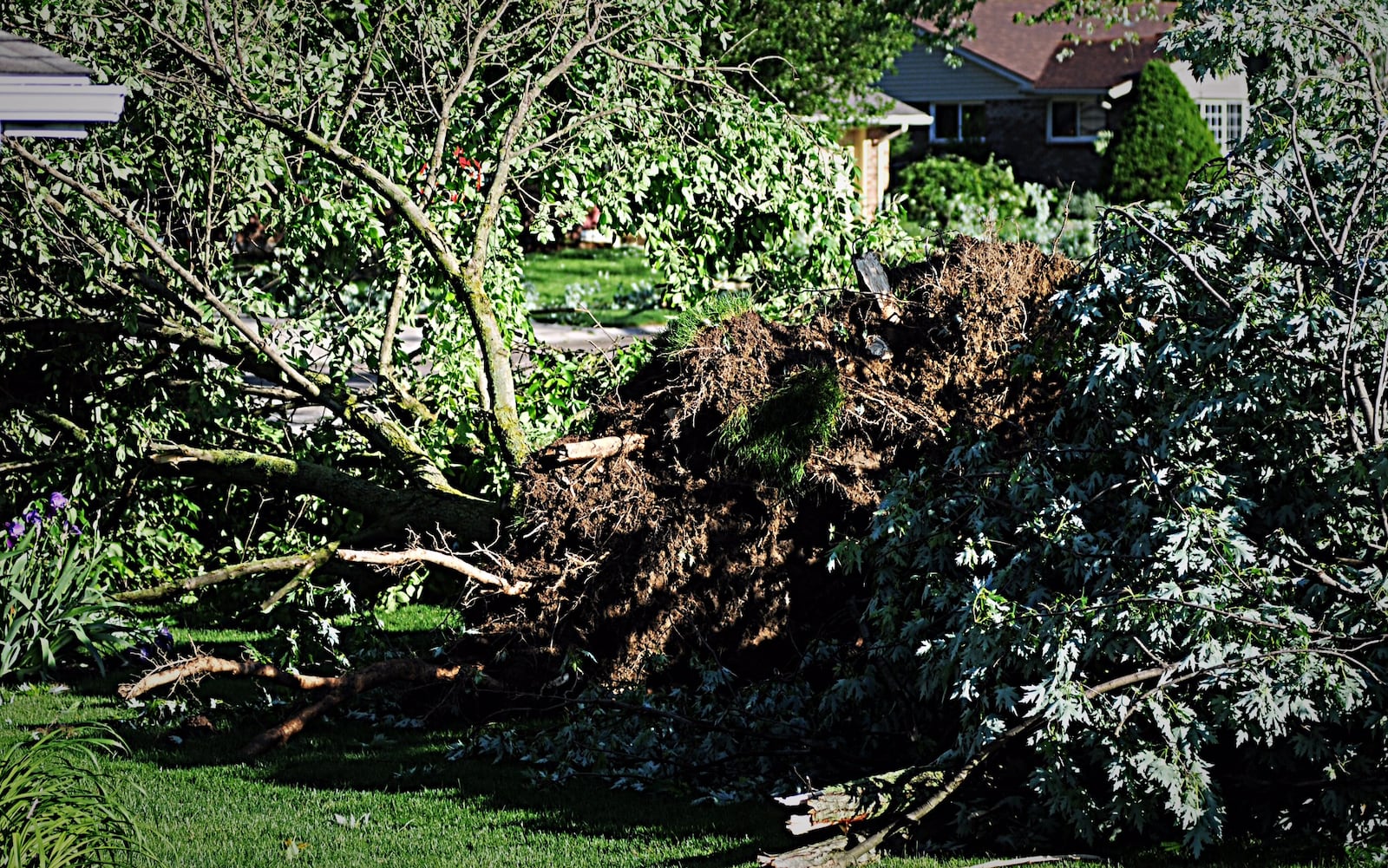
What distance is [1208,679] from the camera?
170 inches

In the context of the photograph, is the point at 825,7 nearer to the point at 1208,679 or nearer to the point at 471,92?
the point at 471,92

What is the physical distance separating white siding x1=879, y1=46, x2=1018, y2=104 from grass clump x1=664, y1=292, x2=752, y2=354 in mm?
30281

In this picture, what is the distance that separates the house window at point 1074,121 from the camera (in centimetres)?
3553

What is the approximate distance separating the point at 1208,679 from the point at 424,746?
11.4 ft

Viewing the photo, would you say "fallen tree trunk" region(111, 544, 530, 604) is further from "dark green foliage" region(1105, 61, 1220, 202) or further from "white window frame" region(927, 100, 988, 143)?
"white window frame" region(927, 100, 988, 143)

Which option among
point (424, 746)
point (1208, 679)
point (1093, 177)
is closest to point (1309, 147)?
point (1208, 679)

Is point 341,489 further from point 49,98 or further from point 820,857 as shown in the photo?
point 820,857

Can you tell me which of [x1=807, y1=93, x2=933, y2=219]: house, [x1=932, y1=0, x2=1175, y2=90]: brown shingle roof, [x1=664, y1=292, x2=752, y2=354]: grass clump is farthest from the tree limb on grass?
[x1=932, y1=0, x2=1175, y2=90]: brown shingle roof

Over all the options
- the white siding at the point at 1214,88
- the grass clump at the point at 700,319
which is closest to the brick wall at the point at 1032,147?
the white siding at the point at 1214,88

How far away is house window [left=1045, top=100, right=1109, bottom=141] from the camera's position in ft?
117

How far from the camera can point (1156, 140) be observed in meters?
30.0

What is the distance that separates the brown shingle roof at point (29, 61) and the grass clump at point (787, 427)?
10.8 feet

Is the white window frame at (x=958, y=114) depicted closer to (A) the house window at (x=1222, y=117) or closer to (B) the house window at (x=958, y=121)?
(B) the house window at (x=958, y=121)

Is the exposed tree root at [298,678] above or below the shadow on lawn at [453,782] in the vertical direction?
above
